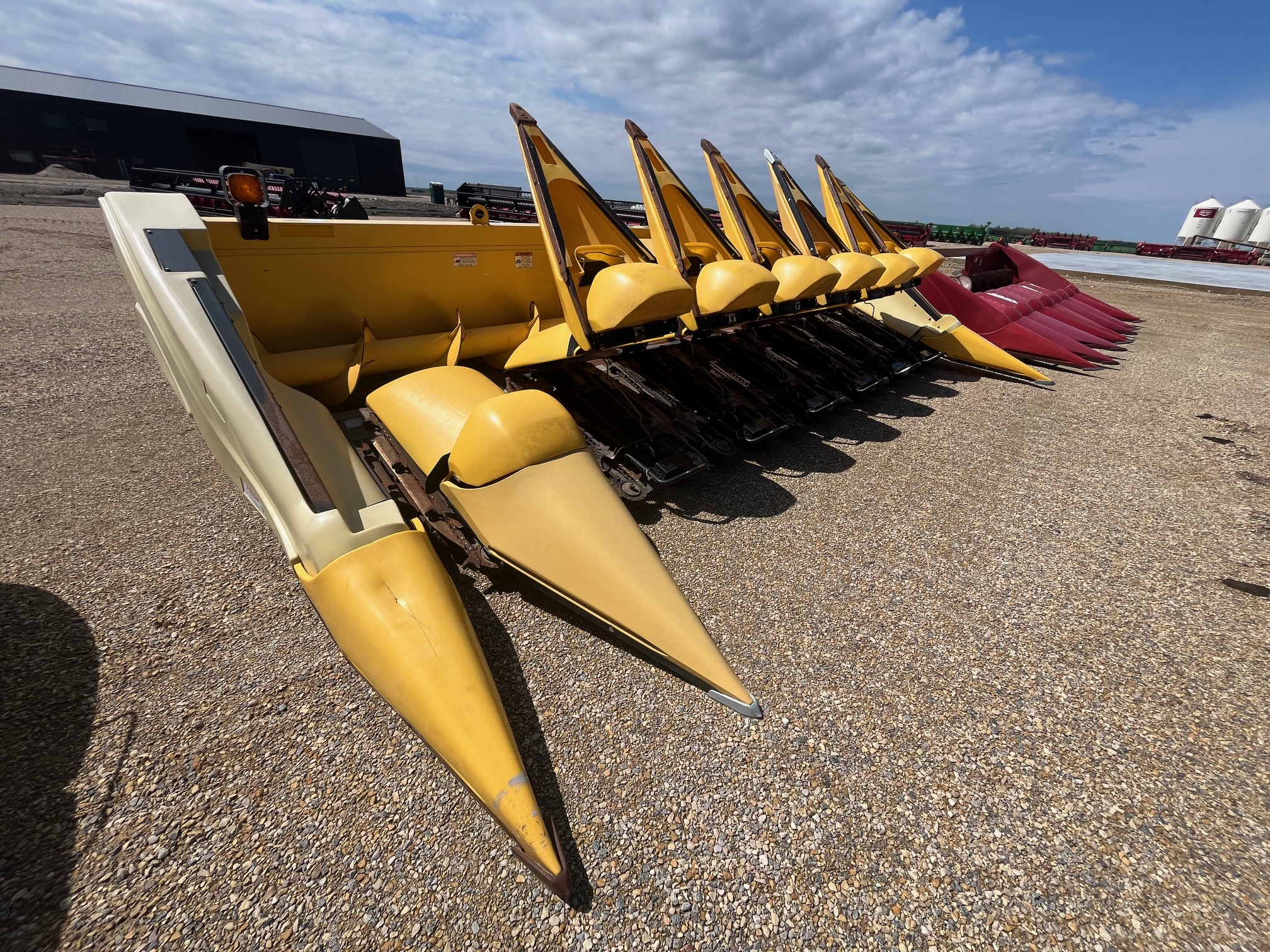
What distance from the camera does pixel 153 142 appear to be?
36594mm

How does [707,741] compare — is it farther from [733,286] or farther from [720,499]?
[733,286]

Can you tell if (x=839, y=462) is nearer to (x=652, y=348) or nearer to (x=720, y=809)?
(x=652, y=348)

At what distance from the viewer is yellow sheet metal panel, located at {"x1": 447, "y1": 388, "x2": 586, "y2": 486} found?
265 centimetres

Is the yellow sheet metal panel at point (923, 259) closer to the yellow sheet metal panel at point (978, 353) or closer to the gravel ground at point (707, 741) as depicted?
the yellow sheet metal panel at point (978, 353)

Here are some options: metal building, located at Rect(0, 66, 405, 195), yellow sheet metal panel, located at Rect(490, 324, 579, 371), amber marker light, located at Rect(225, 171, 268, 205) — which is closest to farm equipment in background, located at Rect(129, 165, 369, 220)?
amber marker light, located at Rect(225, 171, 268, 205)

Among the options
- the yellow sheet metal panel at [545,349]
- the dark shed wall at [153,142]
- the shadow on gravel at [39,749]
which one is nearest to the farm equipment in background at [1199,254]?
the yellow sheet metal panel at [545,349]

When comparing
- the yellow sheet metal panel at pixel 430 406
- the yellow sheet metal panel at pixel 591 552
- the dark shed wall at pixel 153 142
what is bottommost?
the yellow sheet metal panel at pixel 591 552

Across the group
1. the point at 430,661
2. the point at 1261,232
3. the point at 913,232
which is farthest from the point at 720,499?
the point at 1261,232

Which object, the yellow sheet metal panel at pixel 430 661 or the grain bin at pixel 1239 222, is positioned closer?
the yellow sheet metal panel at pixel 430 661

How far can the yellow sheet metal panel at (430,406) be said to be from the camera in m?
2.98

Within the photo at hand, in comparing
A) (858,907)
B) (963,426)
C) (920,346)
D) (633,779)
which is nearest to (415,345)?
(633,779)

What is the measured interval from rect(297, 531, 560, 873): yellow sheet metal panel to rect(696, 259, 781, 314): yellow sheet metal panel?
2.66 meters

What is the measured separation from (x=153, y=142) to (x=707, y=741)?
5340 cm

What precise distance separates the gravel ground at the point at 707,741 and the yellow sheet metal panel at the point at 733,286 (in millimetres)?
1336
